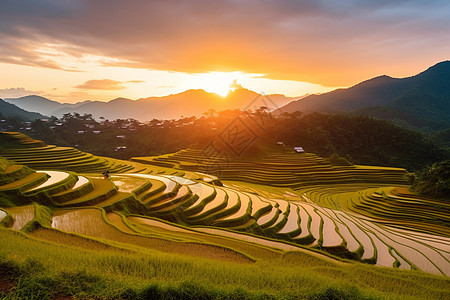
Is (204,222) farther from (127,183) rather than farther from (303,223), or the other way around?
(127,183)

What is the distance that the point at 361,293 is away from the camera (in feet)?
13.0

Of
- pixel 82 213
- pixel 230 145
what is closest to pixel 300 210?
pixel 82 213

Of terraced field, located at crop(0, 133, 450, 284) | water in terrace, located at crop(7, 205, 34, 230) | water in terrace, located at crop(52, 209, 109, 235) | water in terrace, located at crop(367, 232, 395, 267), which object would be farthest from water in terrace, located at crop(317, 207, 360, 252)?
water in terrace, located at crop(7, 205, 34, 230)

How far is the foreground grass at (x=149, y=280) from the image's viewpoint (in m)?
3.47

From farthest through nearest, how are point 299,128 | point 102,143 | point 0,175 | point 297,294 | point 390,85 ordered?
point 390,85, point 102,143, point 299,128, point 0,175, point 297,294

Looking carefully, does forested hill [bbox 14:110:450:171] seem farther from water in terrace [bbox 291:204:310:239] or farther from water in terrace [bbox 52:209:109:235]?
water in terrace [bbox 52:209:109:235]

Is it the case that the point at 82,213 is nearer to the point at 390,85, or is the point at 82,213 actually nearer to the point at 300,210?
the point at 300,210

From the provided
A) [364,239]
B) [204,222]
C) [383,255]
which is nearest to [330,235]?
[364,239]

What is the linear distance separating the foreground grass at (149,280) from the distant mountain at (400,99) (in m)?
113

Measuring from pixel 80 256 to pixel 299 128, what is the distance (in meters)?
54.6

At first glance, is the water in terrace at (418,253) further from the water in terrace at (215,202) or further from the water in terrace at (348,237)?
the water in terrace at (215,202)

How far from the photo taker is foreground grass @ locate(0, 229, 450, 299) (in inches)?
136

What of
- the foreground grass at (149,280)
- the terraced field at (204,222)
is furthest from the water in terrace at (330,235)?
the foreground grass at (149,280)

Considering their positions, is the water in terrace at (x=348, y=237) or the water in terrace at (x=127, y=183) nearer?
the water in terrace at (x=348, y=237)
